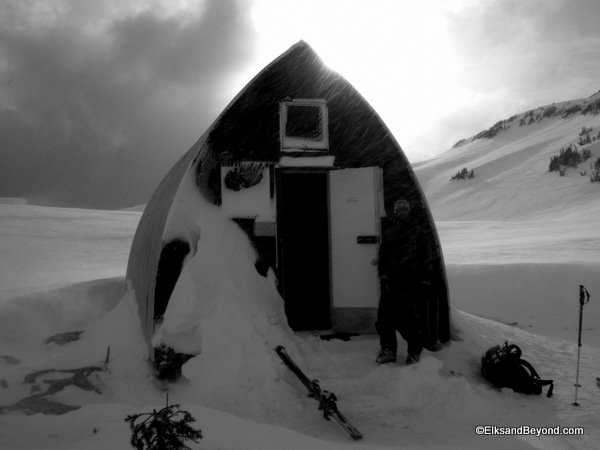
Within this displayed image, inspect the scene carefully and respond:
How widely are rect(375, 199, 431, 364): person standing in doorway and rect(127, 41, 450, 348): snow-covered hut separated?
0.74 m

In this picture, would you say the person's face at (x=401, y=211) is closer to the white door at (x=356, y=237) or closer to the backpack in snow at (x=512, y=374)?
the white door at (x=356, y=237)

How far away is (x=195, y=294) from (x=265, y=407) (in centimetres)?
142

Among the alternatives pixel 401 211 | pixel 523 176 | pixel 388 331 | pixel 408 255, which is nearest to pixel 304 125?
pixel 401 211

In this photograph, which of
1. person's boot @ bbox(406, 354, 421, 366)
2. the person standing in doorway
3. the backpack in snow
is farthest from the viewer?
the person standing in doorway

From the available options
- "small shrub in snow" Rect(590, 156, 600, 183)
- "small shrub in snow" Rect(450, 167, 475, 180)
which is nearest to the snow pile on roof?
"small shrub in snow" Rect(590, 156, 600, 183)

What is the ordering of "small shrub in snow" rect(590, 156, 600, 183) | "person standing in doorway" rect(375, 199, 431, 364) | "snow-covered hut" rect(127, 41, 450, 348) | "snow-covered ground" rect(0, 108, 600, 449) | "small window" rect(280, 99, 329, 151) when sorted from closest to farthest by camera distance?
1. "snow-covered ground" rect(0, 108, 600, 449)
2. "person standing in doorway" rect(375, 199, 431, 364)
3. "snow-covered hut" rect(127, 41, 450, 348)
4. "small window" rect(280, 99, 329, 151)
5. "small shrub in snow" rect(590, 156, 600, 183)

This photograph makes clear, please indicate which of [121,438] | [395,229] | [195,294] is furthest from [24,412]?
[395,229]

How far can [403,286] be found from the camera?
17.2 feet

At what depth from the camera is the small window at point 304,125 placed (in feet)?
19.9

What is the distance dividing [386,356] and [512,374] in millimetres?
1270

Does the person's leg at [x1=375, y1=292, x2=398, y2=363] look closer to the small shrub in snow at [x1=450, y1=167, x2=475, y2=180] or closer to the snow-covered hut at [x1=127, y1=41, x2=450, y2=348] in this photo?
the snow-covered hut at [x1=127, y1=41, x2=450, y2=348]

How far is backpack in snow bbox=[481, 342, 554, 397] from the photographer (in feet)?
16.1

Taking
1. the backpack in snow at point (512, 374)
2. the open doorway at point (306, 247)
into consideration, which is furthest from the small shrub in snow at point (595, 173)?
the backpack in snow at point (512, 374)

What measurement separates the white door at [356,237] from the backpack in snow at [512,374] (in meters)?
1.57
